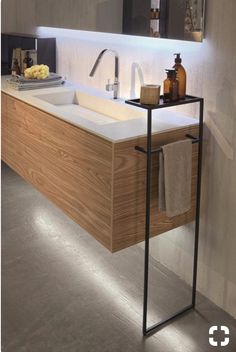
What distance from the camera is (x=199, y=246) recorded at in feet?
7.41

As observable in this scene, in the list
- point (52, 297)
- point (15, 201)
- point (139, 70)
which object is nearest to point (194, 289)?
point (52, 297)

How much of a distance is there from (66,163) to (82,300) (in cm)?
70

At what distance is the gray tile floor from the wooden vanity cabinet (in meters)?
0.41

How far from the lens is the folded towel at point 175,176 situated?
1.83m

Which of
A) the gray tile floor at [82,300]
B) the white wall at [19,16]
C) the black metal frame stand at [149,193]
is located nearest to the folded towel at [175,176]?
the black metal frame stand at [149,193]

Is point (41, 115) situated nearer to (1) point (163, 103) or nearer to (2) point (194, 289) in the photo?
(1) point (163, 103)

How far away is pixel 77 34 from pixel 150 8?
3.17 feet

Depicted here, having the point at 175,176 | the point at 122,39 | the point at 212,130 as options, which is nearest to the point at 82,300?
the point at 175,176

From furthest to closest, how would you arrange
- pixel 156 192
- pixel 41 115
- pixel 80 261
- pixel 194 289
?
1. pixel 80 261
2. pixel 41 115
3. pixel 194 289
4. pixel 156 192

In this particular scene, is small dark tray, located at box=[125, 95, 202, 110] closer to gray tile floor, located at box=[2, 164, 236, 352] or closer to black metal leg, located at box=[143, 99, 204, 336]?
black metal leg, located at box=[143, 99, 204, 336]

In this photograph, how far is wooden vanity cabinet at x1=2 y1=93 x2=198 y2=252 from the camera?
1821 mm

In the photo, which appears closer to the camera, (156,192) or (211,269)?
(156,192)

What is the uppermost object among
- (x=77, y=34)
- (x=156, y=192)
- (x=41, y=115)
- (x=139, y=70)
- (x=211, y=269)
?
(x=77, y=34)

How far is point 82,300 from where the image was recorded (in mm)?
2217
